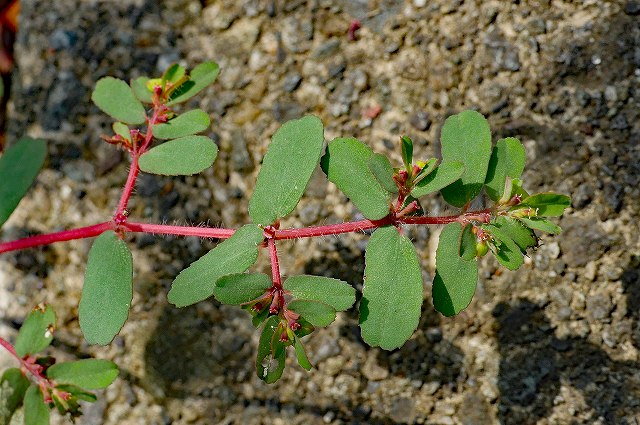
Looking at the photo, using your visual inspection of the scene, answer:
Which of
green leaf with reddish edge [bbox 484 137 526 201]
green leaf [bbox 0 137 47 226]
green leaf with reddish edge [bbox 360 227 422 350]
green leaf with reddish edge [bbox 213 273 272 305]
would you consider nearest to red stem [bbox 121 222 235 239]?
green leaf with reddish edge [bbox 213 273 272 305]

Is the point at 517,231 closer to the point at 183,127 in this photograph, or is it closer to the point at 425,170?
the point at 425,170

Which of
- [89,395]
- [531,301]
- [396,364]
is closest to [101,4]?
[89,395]

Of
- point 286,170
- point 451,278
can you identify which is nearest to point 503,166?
point 451,278

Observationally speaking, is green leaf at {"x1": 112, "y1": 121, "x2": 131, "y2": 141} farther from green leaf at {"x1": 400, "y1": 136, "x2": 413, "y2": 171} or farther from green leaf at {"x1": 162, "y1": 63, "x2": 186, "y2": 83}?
green leaf at {"x1": 400, "y1": 136, "x2": 413, "y2": 171}

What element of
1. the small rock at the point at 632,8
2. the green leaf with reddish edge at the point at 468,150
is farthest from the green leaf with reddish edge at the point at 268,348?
the small rock at the point at 632,8

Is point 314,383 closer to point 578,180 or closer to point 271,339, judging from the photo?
point 271,339

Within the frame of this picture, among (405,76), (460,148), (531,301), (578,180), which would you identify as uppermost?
(460,148)

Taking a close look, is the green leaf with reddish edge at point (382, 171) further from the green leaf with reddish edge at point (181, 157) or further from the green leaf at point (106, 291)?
the green leaf at point (106, 291)
